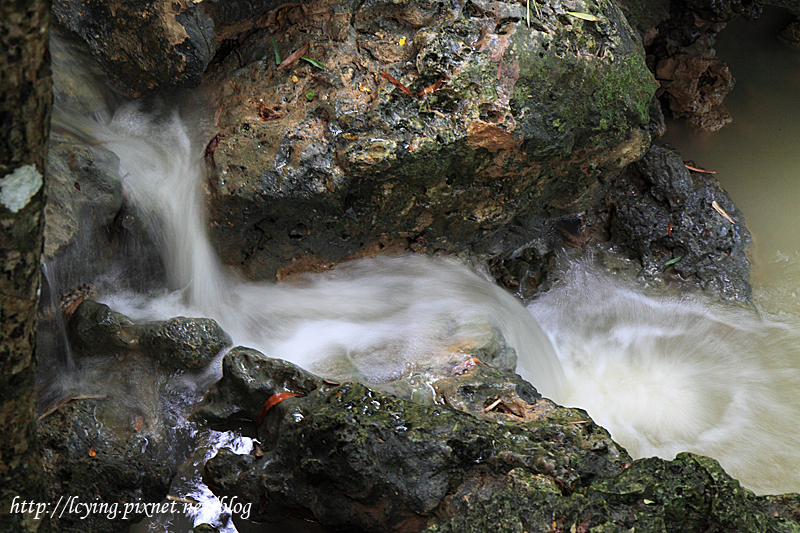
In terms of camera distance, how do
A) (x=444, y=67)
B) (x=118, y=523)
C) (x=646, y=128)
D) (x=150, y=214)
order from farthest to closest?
(x=646, y=128), (x=150, y=214), (x=444, y=67), (x=118, y=523)

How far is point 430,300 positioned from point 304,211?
938 mm

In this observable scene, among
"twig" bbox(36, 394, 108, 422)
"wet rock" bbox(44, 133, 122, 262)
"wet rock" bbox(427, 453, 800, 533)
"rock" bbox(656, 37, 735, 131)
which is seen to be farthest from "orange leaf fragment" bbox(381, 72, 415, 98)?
"rock" bbox(656, 37, 735, 131)

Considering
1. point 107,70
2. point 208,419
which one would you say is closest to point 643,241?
point 208,419

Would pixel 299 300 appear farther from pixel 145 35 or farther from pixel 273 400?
pixel 145 35

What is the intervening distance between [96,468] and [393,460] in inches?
53.0

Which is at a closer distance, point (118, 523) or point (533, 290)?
point (118, 523)

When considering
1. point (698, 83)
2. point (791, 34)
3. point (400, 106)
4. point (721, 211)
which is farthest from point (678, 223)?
point (400, 106)

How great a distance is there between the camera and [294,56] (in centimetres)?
297

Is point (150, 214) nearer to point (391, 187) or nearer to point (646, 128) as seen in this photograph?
point (391, 187)

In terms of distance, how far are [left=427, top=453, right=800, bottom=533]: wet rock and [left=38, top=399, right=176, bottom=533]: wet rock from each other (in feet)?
4.45

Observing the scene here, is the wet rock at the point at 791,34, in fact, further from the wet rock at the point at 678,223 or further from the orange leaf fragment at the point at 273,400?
the orange leaf fragment at the point at 273,400

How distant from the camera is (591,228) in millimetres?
4484

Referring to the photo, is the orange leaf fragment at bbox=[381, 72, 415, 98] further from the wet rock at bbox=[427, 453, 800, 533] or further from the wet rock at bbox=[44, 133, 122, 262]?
the wet rock at bbox=[427, 453, 800, 533]

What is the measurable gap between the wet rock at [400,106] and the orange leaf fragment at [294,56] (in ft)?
0.08
